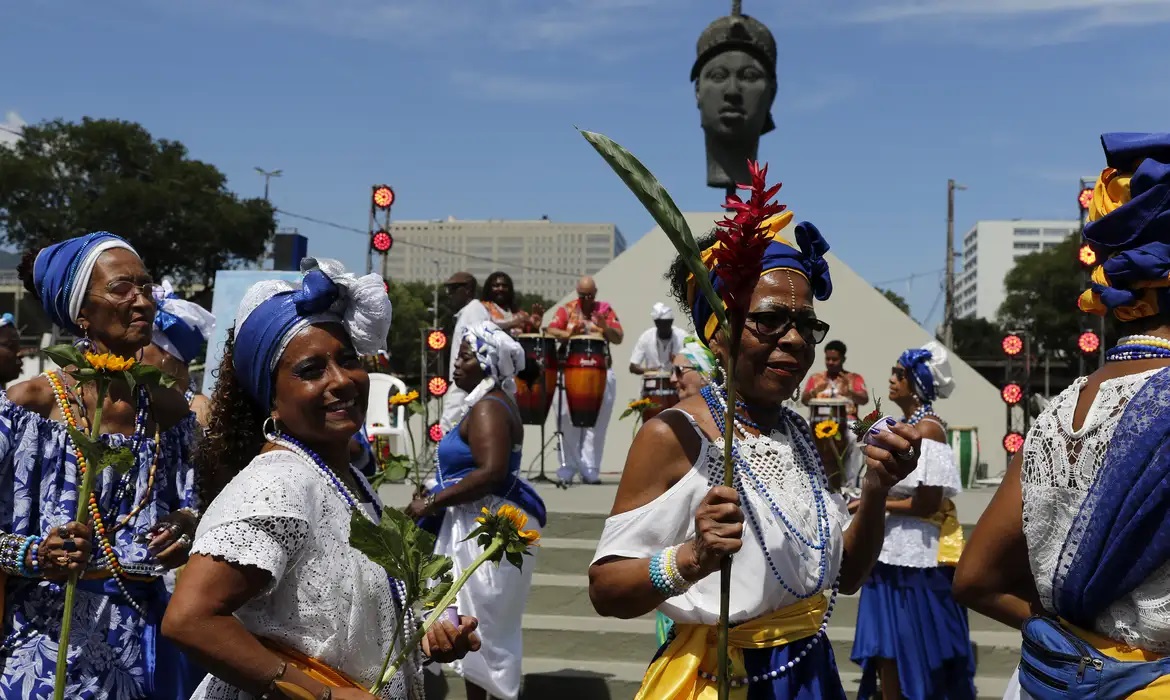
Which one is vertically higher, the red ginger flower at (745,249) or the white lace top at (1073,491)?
the red ginger flower at (745,249)

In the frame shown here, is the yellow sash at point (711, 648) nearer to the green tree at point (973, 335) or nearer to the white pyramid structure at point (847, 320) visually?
the white pyramid structure at point (847, 320)

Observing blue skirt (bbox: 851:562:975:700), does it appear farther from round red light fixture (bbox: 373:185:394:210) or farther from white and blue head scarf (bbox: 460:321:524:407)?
round red light fixture (bbox: 373:185:394:210)

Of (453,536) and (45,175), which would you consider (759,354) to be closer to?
(453,536)

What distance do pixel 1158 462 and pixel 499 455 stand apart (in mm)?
4083

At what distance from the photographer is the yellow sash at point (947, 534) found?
22.4 feet

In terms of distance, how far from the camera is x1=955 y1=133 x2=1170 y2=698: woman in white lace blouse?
8.04 feet

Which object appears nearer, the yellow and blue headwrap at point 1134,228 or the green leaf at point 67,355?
the yellow and blue headwrap at point 1134,228

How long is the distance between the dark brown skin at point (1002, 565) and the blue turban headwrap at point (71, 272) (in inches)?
108

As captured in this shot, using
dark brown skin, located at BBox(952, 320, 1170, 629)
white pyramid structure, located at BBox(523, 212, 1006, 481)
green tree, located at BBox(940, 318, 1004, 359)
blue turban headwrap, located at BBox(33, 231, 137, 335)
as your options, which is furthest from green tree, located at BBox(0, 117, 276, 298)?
green tree, located at BBox(940, 318, 1004, 359)

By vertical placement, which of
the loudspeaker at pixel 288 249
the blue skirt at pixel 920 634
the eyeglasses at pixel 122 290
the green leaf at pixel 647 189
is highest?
the loudspeaker at pixel 288 249

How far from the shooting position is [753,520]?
2.98 m

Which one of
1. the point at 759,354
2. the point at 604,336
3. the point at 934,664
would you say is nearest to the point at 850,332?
the point at 604,336

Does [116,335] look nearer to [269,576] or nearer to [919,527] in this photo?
[269,576]

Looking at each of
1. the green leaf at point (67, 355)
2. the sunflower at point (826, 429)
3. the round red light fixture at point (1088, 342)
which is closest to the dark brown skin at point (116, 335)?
the green leaf at point (67, 355)
